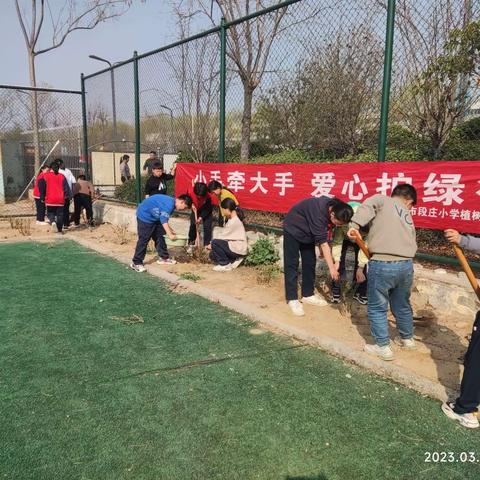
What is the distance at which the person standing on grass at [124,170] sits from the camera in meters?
13.1

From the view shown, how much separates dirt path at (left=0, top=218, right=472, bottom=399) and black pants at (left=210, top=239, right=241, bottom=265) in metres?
0.21

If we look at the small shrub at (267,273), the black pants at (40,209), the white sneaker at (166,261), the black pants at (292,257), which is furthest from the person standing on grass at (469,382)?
the black pants at (40,209)

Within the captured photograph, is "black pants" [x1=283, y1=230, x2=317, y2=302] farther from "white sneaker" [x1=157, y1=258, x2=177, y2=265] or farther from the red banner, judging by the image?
"white sneaker" [x1=157, y1=258, x2=177, y2=265]

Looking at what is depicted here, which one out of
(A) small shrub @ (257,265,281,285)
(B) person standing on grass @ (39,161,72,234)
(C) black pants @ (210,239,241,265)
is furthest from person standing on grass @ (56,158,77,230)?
(A) small shrub @ (257,265,281,285)

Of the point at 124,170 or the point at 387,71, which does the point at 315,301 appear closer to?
the point at 387,71

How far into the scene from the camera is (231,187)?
7070 mm

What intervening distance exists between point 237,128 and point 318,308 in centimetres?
377

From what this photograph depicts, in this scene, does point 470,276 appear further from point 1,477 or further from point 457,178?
point 1,477

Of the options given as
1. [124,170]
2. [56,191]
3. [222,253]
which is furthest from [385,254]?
[124,170]

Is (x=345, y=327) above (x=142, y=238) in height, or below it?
below

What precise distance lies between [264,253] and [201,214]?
1.41 metres

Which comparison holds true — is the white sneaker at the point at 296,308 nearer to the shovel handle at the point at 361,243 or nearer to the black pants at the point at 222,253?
the shovel handle at the point at 361,243

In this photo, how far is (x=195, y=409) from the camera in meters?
2.76

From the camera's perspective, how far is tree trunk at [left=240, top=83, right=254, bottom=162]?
703 centimetres
